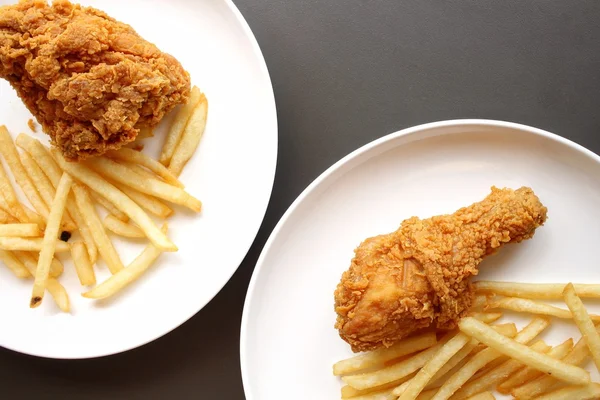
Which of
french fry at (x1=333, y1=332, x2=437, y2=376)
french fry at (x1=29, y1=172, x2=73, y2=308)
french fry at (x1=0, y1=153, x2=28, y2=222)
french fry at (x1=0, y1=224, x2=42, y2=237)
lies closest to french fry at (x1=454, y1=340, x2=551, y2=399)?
french fry at (x1=333, y1=332, x2=437, y2=376)

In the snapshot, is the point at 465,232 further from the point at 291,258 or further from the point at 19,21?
the point at 19,21

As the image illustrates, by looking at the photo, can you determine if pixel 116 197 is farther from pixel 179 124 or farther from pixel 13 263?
pixel 13 263

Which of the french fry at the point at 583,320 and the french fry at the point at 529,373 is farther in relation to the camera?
the french fry at the point at 529,373

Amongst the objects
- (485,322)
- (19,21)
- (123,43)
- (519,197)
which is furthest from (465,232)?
(19,21)

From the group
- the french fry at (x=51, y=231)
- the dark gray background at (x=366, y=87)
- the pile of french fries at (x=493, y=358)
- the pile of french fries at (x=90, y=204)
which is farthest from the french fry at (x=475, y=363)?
the french fry at (x=51, y=231)

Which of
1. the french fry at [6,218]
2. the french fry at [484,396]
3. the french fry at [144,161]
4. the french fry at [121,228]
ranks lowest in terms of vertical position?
the french fry at [484,396]

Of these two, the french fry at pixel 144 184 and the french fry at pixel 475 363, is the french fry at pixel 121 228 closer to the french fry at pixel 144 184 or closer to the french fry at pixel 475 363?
the french fry at pixel 144 184

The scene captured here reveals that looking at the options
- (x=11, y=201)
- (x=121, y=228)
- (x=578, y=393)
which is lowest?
(x=578, y=393)

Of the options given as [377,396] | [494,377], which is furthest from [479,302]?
[377,396]

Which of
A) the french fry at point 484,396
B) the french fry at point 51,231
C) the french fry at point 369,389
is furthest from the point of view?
the french fry at point 51,231
